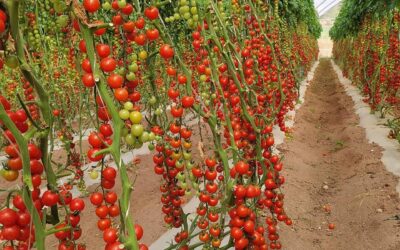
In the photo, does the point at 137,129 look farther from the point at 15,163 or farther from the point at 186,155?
the point at 186,155

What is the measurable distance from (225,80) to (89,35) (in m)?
1.40

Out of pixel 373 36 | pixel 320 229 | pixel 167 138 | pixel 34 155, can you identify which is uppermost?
pixel 34 155

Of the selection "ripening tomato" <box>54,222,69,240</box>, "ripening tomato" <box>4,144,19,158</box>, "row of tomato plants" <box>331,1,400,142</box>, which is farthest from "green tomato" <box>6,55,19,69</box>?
"row of tomato plants" <box>331,1,400,142</box>

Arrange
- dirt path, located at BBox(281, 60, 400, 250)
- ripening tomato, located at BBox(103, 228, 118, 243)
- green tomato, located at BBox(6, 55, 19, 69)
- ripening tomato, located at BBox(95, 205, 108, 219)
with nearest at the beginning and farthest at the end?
green tomato, located at BBox(6, 55, 19, 69)
ripening tomato, located at BBox(103, 228, 118, 243)
ripening tomato, located at BBox(95, 205, 108, 219)
dirt path, located at BBox(281, 60, 400, 250)

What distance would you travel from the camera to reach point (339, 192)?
4566 millimetres

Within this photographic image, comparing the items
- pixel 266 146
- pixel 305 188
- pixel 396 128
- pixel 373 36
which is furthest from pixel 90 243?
pixel 373 36

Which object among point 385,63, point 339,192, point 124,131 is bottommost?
point 339,192

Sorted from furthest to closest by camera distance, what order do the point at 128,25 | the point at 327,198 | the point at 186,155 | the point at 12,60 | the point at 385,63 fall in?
the point at 385,63 < the point at 327,198 < the point at 186,155 < the point at 128,25 < the point at 12,60

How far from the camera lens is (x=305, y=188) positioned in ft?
15.1

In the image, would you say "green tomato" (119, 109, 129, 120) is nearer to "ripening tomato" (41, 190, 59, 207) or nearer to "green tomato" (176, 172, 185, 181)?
"ripening tomato" (41, 190, 59, 207)

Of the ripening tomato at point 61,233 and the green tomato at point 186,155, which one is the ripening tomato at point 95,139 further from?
the green tomato at point 186,155

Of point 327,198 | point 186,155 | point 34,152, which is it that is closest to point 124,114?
point 34,152

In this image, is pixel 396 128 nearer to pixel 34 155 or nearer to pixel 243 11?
pixel 243 11

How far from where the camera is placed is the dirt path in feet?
11.1
